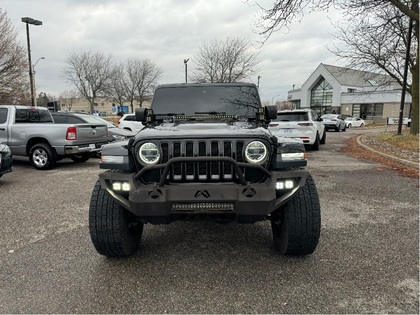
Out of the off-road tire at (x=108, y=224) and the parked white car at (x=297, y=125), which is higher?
the parked white car at (x=297, y=125)

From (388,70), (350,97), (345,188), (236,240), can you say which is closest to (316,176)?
(345,188)

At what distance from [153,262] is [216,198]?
1.14 meters

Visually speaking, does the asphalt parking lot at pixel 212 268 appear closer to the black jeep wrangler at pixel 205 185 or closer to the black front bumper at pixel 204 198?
the black jeep wrangler at pixel 205 185

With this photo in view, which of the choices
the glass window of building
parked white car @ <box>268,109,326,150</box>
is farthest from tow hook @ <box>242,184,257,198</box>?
the glass window of building

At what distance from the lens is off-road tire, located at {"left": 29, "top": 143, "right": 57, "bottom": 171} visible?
8.48 metres

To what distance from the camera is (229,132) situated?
2.81m

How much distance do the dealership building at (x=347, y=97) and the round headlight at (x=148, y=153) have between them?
148 ft

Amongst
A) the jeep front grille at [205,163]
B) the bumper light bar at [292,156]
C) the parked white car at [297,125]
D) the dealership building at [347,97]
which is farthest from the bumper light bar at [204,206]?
the dealership building at [347,97]

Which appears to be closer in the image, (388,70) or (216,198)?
(216,198)

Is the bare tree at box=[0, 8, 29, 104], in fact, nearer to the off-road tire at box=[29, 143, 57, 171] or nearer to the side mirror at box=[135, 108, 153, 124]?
the off-road tire at box=[29, 143, 57, 171]

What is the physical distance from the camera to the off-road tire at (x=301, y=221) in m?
2.93

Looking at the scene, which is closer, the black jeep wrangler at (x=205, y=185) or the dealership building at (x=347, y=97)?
the black jeep wrangler at (x=205, y=185)

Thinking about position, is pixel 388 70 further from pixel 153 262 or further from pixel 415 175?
pixel 153 262

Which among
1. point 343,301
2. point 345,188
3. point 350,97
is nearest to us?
point 343,301
